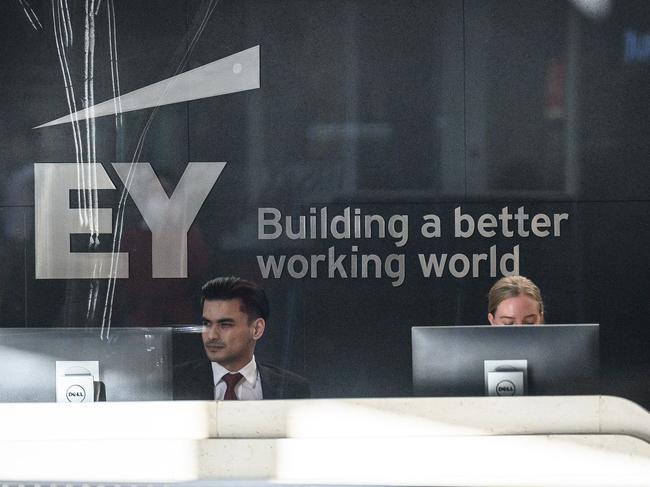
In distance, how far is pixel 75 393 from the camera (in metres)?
3.32

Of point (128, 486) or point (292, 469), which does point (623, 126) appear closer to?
point (292, 469)

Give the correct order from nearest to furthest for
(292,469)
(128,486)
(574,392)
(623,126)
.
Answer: (128,486), (292,469), (574,392), (623,126)

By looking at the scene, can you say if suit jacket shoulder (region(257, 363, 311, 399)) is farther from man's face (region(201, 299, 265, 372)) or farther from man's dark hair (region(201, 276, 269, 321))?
man's dark hair (region(201, 276, 269, 321))

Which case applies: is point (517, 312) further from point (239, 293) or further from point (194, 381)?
point (194, 381)

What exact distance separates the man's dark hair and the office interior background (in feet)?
0.16

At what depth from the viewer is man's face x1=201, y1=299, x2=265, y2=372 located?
439 cm

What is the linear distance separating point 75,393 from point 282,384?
129 centimetres

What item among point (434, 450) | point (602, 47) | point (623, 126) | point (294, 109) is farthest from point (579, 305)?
point (434, 450)

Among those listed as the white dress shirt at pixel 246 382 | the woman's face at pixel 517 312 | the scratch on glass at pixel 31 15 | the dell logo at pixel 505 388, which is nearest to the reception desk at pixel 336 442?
the dell logo at pixel 505 388

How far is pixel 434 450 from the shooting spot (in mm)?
2520

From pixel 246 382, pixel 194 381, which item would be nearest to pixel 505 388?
pixel 246 382

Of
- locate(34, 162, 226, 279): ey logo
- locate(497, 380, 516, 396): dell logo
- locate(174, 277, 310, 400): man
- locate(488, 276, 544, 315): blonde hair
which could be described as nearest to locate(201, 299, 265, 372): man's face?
locate(174, 277, 310, 400): man

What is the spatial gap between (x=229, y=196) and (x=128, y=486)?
240 cm

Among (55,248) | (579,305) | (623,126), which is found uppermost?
(623,126)
